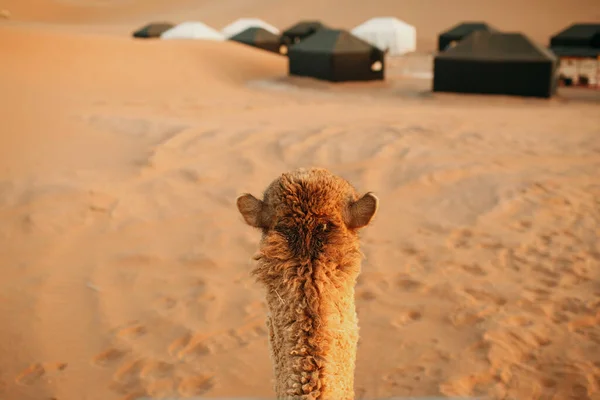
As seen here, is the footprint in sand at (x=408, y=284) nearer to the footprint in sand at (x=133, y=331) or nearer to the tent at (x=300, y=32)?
the footprint in sand at (x=133, y=331)

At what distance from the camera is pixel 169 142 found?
318 inches

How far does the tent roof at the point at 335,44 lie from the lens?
16.2 meters

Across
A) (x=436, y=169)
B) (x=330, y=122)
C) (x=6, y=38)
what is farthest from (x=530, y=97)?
(x=6, y=38)

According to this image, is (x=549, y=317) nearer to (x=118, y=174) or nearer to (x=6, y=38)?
(x=118, y=174)

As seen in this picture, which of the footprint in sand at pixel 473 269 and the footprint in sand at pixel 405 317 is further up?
the footprint in sand at pixel 473 269

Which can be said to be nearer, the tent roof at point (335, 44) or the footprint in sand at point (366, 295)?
the footprint in sand at point (366, 295)

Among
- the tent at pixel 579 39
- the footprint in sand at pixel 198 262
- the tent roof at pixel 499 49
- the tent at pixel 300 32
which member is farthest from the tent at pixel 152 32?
the footprint in sand at pixel 198 262

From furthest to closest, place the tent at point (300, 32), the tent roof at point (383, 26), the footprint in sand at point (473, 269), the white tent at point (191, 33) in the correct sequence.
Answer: the tent at point (300, 32) → the tent roof at point (383, 26) → the white tent at point (191, 33) → the footprint in sand at point (473, 269)


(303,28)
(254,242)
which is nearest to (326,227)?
(254,242)

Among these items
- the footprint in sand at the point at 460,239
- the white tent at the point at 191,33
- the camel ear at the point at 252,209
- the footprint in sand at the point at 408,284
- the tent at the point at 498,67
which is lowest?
the footprint in sand at the point at 408,284

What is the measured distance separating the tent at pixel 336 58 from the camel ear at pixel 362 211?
559 inches

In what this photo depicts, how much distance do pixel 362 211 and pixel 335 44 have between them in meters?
14.8

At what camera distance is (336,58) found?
15867 mm

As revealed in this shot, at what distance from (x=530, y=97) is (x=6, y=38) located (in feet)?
37.1
